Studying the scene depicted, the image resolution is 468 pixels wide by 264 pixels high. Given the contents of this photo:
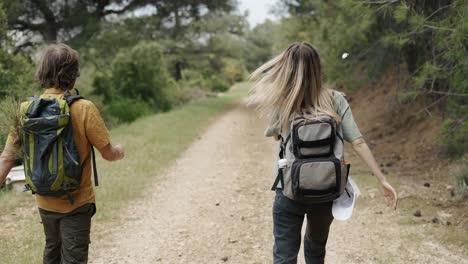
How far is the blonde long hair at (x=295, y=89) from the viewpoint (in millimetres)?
3135

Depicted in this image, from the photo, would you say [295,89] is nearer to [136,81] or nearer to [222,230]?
[222,230]

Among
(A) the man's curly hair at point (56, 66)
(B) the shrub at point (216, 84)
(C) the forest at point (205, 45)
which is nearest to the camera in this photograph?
(A) the man's curly hair at point (56, 66)

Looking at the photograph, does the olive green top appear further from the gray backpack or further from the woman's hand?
the woman's hand

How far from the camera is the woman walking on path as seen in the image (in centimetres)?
314

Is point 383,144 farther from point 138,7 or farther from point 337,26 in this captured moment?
point 138,7

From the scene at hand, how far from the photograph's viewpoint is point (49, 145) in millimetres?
2959

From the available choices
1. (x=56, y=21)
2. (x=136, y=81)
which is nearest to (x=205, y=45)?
(x=136, y=81)

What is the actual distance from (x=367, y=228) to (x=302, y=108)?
10.8ft

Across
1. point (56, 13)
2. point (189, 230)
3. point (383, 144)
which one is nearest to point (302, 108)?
point (189, 230)

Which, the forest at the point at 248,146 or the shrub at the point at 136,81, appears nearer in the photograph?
the forest at the point at 248,146

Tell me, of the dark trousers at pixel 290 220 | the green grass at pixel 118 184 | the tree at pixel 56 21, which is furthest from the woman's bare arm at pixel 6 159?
the tree at pixel 56 21

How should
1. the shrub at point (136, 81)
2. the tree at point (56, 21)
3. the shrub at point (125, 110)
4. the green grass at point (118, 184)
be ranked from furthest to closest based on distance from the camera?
the shrub at point (136, 81)
the shrub at point (125, 110)
the tree at point (56, 21)
the green grass at point (118, 184)

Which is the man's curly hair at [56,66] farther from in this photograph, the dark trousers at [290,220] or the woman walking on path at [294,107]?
the dark trousers at [290,220]

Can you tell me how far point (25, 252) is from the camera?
5012 mm
